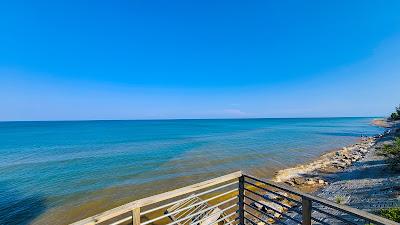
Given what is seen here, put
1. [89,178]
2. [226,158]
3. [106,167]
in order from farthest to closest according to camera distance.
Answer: [226,158] < [106,167] < [89,178]

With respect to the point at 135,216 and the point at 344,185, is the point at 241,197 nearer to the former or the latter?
the point at 135,216

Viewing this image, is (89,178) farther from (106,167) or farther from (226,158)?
(226,158)

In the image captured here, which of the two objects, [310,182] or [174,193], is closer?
[174,193]

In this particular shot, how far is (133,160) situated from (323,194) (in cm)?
1665

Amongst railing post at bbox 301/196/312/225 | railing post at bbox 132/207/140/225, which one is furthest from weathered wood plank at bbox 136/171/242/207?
railing post at bbox 301/196/312/225

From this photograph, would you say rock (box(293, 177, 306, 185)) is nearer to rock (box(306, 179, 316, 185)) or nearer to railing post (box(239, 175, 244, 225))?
rock (box(306, 179, 316, 185))

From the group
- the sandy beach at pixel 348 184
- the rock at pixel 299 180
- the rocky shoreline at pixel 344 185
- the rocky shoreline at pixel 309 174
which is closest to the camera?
the sandy beach at pixel 348 184

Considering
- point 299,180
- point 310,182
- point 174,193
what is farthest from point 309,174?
point 174,193

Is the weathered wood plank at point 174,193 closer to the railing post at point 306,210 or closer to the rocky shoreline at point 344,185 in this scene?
the railing post at point 306,210

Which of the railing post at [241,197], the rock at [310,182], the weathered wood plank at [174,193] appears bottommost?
the rock at [310,182]

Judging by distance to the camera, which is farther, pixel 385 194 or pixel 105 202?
pixel 105 202

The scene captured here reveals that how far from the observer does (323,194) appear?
954 centimetres

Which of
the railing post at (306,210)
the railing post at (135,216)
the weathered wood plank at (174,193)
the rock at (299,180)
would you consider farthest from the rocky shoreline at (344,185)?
the railing post at (135,216)

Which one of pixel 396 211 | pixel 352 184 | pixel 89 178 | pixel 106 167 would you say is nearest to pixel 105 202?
pixel 89 178
